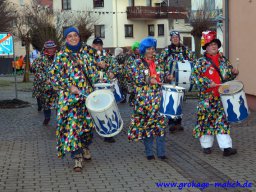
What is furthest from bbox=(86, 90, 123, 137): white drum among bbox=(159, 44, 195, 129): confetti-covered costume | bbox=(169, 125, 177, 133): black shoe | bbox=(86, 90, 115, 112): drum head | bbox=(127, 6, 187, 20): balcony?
bbox=(127, 6, 187, 20): balcony

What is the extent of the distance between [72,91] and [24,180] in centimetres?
131

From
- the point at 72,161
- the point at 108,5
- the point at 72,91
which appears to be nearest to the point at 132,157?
the point at 72,161

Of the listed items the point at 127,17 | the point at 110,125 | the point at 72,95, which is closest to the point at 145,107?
the point at 110,125

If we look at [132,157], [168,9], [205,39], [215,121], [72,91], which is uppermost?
[168,9]

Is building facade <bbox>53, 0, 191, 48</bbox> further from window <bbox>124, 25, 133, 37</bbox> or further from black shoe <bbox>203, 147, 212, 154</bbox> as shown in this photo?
black shoe <bbox>203, 147, 212, 154</bbox>

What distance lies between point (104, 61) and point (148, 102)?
0.91 m

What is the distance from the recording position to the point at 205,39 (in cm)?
783

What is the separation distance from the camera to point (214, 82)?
25.4 feet

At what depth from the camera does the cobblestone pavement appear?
645cm

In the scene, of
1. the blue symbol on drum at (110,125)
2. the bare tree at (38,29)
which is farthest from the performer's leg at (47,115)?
the bare tree at (38,29)

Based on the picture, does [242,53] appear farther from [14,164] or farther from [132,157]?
[14,164]

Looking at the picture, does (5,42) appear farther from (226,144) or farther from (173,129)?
(226,144)

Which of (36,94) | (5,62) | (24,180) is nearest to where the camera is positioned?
(24,180)

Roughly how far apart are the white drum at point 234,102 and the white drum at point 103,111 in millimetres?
1606
